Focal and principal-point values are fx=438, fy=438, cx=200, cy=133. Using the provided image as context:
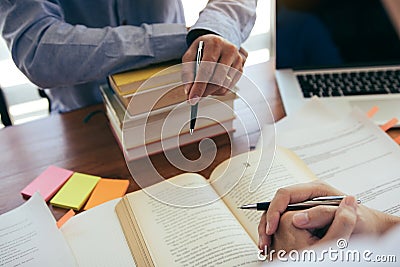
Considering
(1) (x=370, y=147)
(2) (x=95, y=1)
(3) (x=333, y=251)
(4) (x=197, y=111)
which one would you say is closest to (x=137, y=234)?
(4) (x=197, y=111)

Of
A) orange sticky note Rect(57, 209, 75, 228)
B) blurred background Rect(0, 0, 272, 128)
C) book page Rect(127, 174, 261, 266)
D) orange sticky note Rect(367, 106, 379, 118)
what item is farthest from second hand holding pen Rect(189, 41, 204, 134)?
blurred background Rect(0, 0, 272, 128)

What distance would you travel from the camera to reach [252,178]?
0.67m

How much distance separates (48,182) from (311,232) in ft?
1.47

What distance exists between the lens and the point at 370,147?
76 cm

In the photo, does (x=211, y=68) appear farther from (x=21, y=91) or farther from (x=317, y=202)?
(x=21, y=91)

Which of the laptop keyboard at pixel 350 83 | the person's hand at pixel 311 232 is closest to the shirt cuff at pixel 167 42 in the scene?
the laptop keyboard at pixel 350 83

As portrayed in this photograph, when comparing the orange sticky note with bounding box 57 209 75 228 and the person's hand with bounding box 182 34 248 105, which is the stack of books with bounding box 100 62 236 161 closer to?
the person's hand with bounding box 182 34 248 105

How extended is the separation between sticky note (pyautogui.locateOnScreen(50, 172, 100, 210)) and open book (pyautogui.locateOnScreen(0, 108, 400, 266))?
A: 0.04 metres

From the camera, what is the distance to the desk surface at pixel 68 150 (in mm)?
728

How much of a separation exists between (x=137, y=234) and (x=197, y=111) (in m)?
0.21

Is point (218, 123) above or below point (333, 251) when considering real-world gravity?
below

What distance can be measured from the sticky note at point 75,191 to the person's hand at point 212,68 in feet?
0.72

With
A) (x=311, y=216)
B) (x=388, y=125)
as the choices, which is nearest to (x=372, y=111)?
(x=388, y=125)

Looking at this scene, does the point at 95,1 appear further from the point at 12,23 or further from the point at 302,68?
the point at 302,68
